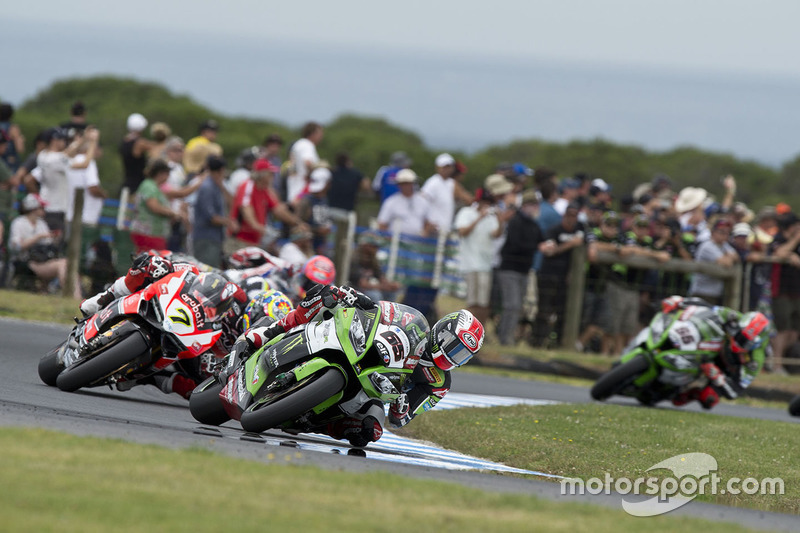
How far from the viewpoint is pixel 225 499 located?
17.9 feet

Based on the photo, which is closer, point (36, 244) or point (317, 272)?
point (317, 272)

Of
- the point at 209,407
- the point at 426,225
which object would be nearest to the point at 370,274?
the point at 426,225

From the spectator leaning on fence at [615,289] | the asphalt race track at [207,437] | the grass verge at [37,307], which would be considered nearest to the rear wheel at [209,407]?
the asphalt race track at [207,437]

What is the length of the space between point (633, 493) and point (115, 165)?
3499 centimetres

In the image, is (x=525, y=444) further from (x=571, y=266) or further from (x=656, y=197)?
(x=656, y=197)

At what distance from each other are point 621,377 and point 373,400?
17.7 ft

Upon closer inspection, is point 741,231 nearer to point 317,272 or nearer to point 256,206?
point 256,206

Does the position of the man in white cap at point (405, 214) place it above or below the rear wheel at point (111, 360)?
above

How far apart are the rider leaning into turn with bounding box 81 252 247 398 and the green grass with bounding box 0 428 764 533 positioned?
294cm

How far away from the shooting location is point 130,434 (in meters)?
7.36

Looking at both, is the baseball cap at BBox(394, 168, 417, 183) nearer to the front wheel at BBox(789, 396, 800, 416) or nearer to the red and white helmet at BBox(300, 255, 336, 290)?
the front wheel at BBox(789, 396, 800, 416)

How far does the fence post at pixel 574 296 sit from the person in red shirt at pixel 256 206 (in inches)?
165

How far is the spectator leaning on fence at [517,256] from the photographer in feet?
55.9

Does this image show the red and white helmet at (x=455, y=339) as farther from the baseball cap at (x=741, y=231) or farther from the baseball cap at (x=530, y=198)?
the baseball cap at (x=741, y=231)
